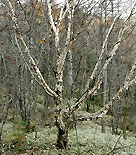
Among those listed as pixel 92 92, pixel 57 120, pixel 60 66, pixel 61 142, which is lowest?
pixel 61 142

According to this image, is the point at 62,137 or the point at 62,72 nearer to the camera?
the point at 62,72

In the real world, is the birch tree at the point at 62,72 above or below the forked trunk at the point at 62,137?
above

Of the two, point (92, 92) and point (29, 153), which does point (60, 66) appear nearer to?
point (92, 92)

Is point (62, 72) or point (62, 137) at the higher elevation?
point (62, 72)

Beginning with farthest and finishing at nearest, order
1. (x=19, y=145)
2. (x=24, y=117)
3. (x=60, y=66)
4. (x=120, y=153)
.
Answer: (x=24, y=117) < (x=19, y=145) < (x=120, y=153) < (x=60, y=66)

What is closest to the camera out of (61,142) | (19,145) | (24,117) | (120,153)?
(61,142)

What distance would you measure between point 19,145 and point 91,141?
8.27 feet

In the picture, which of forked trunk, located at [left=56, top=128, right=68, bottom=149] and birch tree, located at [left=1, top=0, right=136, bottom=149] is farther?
forked trunk, located at [left=56, top=128, right=68, bottom=149]

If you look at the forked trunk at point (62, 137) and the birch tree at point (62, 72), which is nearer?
the birch tree at point (62, 72)

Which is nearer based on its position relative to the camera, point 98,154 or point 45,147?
point 98,154

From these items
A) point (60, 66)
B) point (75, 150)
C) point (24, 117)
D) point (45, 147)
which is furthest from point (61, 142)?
point (24, 117)

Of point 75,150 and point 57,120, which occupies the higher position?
point 57,120

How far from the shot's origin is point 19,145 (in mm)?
6453

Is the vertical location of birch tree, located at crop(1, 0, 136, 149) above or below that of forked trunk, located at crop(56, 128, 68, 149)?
above
